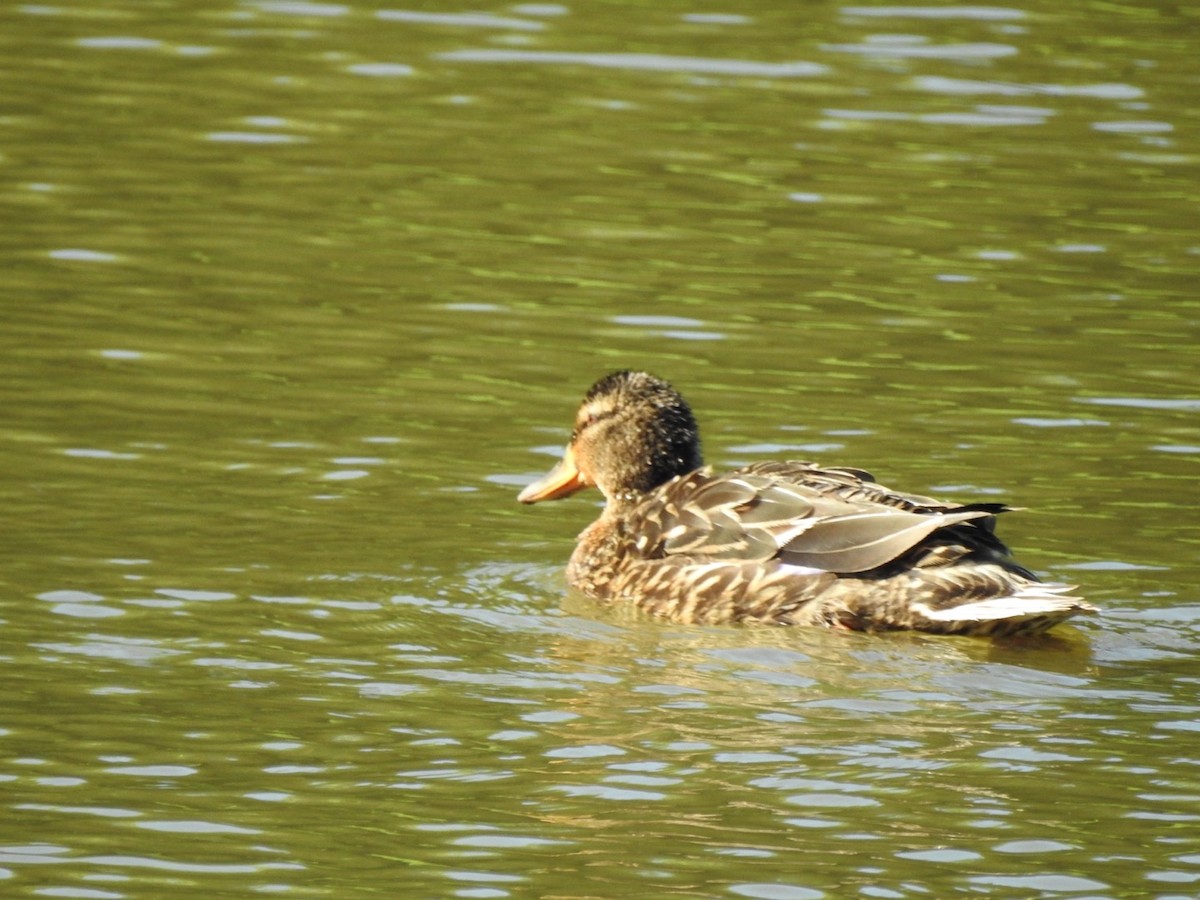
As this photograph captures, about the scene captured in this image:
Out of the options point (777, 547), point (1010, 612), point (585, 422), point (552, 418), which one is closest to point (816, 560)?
point (777, 547)

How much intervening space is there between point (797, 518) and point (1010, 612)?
3.44ft

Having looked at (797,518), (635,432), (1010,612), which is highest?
(635,432)

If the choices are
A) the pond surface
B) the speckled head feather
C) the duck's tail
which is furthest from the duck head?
the duck's tail

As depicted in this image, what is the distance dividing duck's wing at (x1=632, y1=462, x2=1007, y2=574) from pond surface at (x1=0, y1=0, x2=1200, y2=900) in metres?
0.38

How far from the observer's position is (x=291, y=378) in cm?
1252

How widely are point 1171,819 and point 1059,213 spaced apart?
8494mm

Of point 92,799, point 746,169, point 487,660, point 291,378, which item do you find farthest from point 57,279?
point 92,799

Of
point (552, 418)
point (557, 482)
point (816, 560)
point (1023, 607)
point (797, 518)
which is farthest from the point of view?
point (552, 418)

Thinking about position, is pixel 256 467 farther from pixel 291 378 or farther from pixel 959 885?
pixel 959 885

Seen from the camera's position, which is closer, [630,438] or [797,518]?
[797,518]

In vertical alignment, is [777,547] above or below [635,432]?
below

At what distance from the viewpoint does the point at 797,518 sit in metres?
9.60

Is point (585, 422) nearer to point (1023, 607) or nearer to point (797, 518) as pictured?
point (797, 518)

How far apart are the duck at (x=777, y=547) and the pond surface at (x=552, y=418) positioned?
175 millimetres
